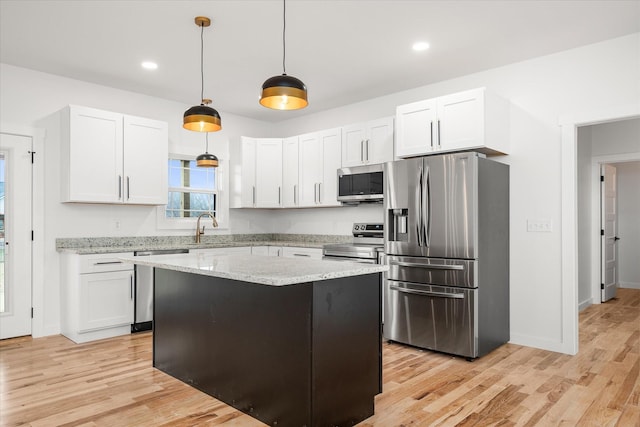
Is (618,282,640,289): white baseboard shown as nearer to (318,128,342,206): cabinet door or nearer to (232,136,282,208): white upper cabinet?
(318,128,342,206): cabinet door

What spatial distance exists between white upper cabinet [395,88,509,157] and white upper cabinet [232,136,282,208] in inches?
80.7

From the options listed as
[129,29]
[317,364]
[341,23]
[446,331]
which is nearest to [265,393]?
[317,364]

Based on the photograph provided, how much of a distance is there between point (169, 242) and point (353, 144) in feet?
8.35

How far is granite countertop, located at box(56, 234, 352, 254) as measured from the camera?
4470mm

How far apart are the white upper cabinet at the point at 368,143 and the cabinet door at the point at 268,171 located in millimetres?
1118

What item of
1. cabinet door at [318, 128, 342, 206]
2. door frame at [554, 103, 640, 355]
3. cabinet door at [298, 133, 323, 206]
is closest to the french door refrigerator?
door frame at [554, 103, 640, 355]

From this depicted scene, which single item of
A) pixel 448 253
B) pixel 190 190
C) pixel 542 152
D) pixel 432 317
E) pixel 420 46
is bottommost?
pixel 432 317

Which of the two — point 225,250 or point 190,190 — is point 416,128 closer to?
point 225,250

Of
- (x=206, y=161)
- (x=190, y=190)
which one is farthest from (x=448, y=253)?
(x=190, y=190)

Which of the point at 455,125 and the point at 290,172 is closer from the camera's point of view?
the point at 455,125

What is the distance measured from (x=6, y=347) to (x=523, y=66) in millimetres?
5495

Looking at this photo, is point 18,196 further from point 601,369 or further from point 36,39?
point 601,369

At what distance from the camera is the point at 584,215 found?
5.91 metres

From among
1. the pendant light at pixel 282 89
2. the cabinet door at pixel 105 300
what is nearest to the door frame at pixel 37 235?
the cabinet door at pixel 105 300
